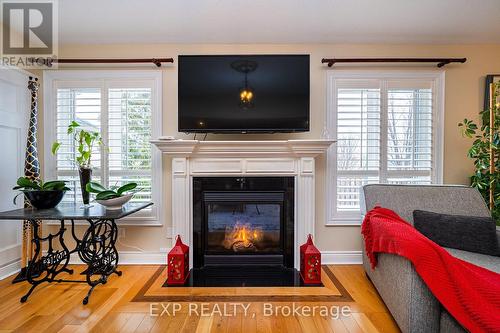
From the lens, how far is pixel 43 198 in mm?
2279

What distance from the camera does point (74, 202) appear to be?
2850 mm

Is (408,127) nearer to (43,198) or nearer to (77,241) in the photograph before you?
(77,241)

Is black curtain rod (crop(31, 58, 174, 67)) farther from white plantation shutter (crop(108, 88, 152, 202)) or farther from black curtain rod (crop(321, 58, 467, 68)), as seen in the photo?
black curtain rod (crop(321, 58, 467, 68))

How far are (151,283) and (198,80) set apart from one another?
2058mm

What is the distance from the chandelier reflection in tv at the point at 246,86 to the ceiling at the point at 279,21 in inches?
12.2

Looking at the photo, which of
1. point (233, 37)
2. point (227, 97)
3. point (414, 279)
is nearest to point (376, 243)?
point (414, 279)

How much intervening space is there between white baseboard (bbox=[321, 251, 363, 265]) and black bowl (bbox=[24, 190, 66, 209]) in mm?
2741

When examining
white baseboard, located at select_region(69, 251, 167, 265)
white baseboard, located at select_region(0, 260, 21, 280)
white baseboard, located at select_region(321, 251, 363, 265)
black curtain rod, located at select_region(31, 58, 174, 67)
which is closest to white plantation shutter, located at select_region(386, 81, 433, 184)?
white baseboard, located at select_region(321, 251, 363, 265)

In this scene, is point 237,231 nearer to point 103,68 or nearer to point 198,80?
point 198,80

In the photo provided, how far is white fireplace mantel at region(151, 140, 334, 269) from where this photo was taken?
2.66 meters

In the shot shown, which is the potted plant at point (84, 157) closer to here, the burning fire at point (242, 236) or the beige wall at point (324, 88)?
the beige wall at point (324, 88)

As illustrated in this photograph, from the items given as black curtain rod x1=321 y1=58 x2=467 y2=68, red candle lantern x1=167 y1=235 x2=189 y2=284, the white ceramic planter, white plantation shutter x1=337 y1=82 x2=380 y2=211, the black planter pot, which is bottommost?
red candle lantern x1=167 y1=235 x2=189 y2=284

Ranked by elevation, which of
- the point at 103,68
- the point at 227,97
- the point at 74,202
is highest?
the point at 103,68

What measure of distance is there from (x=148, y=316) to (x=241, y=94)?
2.13 metres
